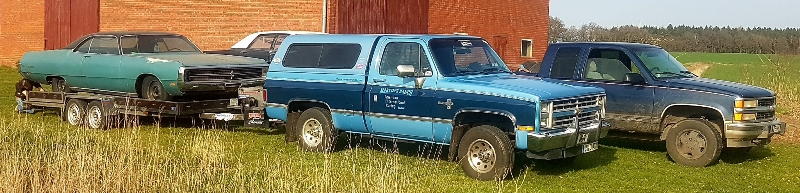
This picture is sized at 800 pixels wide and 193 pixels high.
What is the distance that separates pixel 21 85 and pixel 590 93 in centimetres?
1056

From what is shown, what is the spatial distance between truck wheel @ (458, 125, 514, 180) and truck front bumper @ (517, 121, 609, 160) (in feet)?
0.66

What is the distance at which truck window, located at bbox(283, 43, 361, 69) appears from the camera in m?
10.8

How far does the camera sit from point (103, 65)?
1351 cm

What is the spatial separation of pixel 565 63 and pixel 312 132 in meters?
3.69

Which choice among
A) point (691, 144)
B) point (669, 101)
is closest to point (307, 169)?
point (669, 101)

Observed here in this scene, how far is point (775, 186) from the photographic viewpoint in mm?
9969

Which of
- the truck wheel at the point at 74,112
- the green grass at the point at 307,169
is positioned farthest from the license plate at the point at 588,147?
the truck wheel at the point at 74,112

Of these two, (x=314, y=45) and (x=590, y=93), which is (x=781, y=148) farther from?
(x=314, y=45)

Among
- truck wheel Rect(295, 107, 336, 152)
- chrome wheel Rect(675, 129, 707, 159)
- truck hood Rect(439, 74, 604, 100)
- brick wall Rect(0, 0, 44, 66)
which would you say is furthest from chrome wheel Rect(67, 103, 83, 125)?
brick wall Rect(0, 0, 44, 66)

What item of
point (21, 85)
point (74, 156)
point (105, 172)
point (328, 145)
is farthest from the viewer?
point (21, 85)

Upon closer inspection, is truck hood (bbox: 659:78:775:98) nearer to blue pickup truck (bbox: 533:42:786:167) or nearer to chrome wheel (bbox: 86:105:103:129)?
blue pickup truck (bbox: 533:42:786:167)

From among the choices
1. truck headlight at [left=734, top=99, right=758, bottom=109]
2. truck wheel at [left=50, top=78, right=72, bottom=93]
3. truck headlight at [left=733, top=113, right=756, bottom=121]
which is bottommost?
truck headlight at [left=733, top=113, right=756, bottom=121]

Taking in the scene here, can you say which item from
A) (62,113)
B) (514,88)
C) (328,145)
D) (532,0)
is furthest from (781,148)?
(532,0)

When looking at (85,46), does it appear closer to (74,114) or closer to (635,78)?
(74,114)
